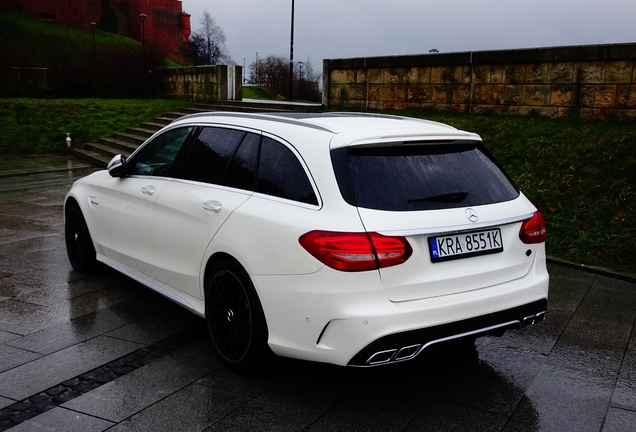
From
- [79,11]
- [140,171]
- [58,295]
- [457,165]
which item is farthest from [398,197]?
[79,11]

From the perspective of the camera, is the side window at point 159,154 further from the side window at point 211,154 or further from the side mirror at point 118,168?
the side window at point 211,154

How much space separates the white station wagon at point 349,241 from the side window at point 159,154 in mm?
435

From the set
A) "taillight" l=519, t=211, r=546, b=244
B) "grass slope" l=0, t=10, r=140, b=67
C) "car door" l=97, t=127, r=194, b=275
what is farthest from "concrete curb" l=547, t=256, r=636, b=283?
"grass slope" l=0, t=10, r=140, b=67

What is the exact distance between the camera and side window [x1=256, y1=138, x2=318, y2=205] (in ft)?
12.4

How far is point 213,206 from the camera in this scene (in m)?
4.32

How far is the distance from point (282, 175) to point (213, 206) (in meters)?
0.61

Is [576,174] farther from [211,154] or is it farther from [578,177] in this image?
[211,154]

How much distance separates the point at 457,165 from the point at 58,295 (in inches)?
153

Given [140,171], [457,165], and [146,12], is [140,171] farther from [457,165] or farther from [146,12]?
[146,12]

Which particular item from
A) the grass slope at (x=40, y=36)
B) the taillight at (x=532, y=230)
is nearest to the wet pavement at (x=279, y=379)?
the taillight at (x=532, y=230)

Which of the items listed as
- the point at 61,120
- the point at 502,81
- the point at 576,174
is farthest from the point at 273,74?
the point at 576,174

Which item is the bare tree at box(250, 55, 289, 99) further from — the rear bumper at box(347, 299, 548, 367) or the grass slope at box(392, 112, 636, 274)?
the rear bumper at box(347, 299, 548, 367)

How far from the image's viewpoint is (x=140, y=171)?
5504mm

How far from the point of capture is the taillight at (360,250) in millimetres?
3393
